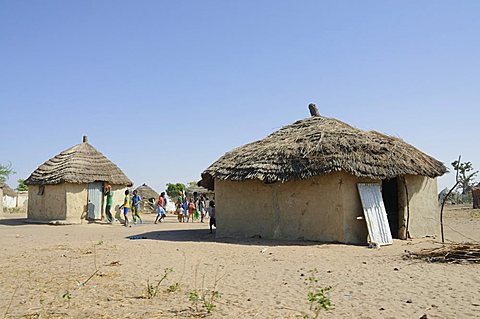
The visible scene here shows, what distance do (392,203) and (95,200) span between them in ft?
43.5

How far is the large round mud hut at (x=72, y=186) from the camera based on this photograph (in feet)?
65.5

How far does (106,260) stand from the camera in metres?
9.50

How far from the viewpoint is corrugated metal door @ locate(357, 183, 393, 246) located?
462 inches

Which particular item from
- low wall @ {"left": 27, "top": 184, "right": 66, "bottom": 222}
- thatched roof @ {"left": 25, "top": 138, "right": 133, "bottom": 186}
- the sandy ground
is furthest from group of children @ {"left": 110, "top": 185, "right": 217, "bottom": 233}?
the sandy ground

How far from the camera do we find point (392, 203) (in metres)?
14.2

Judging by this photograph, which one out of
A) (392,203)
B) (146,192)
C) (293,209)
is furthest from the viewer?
(146,192)

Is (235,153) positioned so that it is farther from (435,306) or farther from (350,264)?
(435,306)

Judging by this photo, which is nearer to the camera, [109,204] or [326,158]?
[326,158]

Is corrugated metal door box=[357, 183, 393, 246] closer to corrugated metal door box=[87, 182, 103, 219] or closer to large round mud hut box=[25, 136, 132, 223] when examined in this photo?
large round mud hut box=[25, 136, 132, 223]

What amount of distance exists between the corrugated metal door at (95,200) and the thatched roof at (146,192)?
16387 millimetres

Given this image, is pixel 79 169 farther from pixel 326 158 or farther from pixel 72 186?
pixel 326 158

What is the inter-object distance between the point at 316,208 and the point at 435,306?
6.75 m

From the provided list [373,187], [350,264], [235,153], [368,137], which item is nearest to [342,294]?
[350,264]

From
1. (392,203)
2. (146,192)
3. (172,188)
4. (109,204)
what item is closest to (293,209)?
(392,203)
